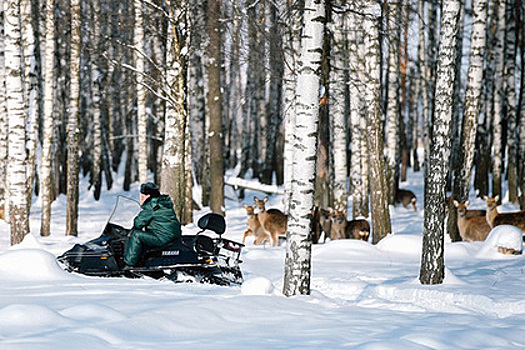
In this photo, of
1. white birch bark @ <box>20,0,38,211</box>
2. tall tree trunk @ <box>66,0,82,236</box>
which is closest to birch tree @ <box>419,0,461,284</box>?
white birch bark @ <box>20,0,38,211</box>

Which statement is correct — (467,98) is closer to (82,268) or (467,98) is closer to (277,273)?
(277,273)

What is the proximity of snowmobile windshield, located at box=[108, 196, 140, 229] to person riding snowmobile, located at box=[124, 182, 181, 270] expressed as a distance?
27 cm

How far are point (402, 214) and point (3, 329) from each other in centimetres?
2010

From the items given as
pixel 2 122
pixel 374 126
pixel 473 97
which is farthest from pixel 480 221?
pixel 2 122

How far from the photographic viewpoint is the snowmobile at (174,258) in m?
8.37

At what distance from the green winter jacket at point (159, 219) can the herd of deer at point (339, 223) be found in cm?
612

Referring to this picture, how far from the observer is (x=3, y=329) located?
15.0 feet

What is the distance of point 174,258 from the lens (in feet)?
27.8

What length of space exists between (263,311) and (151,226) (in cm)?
306

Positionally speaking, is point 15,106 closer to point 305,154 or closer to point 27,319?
point 305,154

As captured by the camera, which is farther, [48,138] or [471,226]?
[48,138]

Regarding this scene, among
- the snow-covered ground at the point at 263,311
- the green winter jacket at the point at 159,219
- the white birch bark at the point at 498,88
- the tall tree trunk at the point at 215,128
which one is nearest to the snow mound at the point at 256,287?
the snow-covered ground at the point at 263,311

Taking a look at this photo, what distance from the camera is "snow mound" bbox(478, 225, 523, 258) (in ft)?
41.4

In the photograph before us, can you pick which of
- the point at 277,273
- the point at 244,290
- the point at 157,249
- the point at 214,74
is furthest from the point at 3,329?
the point at 214,74
